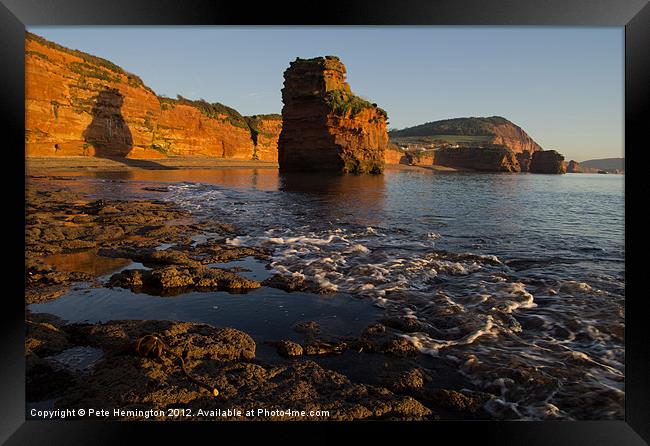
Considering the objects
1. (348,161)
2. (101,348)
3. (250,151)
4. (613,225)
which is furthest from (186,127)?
(101,348)

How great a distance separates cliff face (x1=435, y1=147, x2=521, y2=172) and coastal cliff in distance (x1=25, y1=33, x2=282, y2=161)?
77.2 meters

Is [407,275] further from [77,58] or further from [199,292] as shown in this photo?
[77,58]

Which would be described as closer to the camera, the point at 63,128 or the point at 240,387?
the point at 240,387

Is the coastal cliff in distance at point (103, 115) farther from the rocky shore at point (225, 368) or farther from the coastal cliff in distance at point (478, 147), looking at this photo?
the coastal cliff in distance at point (478, 147)

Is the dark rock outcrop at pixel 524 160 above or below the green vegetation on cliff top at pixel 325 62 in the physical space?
below

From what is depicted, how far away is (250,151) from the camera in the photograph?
8356cm

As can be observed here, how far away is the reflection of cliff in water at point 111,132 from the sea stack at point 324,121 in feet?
63.7

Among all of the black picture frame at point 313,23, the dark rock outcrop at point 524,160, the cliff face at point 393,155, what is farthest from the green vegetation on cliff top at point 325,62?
the dark rock outcrop at point 524,160

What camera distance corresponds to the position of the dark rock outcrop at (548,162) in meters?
113

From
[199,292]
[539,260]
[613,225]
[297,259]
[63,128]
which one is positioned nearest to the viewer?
[199,292]

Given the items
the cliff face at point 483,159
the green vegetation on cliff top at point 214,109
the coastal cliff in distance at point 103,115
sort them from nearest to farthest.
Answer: the coastal cliff in distance at point 103,115, the green vegetation on cliff top at point 214,109, the cliff face at point 483,159

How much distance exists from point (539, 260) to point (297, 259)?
19.6ft
